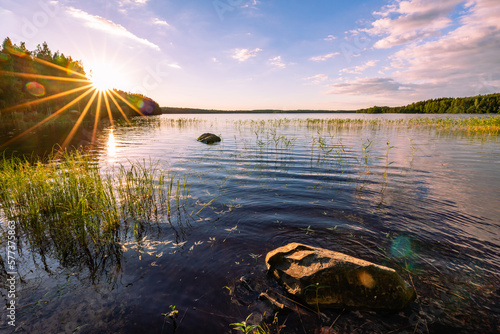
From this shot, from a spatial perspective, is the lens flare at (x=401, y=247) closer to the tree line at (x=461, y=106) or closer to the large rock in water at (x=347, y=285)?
the large rock in water at (x=347, y=285)

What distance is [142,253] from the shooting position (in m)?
5.22

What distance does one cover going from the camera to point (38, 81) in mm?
55031

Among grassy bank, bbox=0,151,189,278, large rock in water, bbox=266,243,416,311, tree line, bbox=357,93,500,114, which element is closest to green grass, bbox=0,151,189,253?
grassy bank, bbox=0,151,189,278

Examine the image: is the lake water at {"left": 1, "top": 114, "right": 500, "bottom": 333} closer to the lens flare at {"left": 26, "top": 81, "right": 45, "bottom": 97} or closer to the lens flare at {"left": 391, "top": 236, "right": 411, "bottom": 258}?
the lens flare at {"left": 391, "top": 236, "right": 411, "bottom": 258}

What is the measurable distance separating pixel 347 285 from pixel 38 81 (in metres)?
79.2

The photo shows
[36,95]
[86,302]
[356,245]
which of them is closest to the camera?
[86,302]

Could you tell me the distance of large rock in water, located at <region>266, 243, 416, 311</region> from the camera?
3648 millimetres

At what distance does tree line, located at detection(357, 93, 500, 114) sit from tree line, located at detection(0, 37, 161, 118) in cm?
14374

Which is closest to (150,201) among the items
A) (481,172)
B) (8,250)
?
(8,250)

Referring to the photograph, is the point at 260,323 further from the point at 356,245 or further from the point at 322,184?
the point at 322,184

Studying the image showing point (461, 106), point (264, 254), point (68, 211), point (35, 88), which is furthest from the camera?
point (461, 106)

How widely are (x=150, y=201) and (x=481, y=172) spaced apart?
53.1 ft

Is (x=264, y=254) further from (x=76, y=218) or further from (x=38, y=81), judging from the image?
(x=38, y=81)

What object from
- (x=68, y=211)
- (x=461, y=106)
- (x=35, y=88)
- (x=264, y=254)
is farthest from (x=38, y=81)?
(x=461, y=106)
